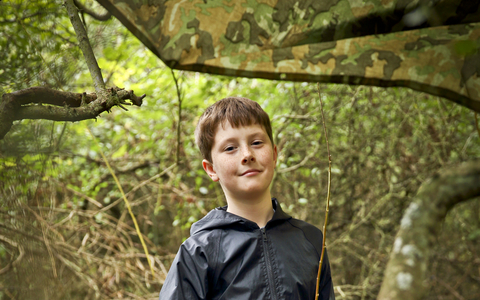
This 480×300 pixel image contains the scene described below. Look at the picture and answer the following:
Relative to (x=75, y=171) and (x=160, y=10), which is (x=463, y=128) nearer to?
(x=160, y=10)

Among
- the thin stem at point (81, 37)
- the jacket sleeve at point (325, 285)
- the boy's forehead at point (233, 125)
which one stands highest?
the thin stem at point (81, 37)

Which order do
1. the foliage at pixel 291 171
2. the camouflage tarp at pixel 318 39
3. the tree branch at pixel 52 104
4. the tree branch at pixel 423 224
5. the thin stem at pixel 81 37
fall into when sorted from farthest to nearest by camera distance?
the foliage at pixel 291 171 → the camouflage tarp at pixel 318 39 → the thin stem at pixel 81 37 → the tree branch at pixel 52 104 → the tree branch at pixel 423 224

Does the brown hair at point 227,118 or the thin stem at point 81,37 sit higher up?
the thin stem at point 81,37

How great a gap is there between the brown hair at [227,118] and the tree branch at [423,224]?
0.71 m

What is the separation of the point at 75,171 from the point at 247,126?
8.75 ft

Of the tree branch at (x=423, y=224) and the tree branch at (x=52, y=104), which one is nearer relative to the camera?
the tree branch at (x=423, y=224)

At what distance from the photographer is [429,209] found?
1.92 feet

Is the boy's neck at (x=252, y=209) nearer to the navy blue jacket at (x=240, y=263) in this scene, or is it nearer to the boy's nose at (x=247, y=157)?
the navy blue jacket at (x=240, y=263)

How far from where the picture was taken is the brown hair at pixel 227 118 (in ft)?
4.04

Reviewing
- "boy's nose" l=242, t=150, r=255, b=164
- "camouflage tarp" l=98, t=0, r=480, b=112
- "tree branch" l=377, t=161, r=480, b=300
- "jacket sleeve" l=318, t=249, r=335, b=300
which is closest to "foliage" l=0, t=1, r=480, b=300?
"camouflage tarp" l=98, t=0, r=480, b=112

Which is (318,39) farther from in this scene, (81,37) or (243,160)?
(81,37)

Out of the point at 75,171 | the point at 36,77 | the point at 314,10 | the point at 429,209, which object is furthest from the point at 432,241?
the point at 75,171

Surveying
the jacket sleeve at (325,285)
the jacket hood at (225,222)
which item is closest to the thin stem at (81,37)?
the jacket hood at (225,222)

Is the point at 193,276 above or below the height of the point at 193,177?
below
